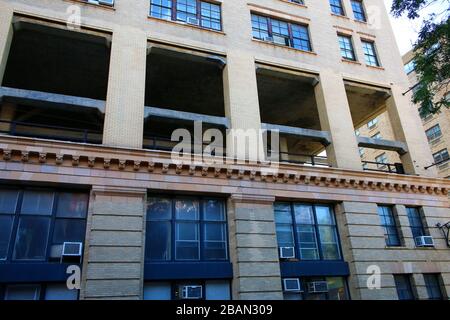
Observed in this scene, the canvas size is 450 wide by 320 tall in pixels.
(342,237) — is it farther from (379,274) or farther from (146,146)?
(146,146)

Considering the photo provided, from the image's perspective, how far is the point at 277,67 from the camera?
62.5 feet

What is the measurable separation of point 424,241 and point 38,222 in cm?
1675

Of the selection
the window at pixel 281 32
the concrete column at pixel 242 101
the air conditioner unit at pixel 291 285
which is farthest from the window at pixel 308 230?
the window at pixel 281 32

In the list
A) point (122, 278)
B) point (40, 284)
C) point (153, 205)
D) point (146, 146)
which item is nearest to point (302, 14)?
point (146, 146)

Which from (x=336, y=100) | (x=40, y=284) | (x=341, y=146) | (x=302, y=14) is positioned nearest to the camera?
(x=40, y=284)

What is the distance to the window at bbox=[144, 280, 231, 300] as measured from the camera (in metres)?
12.8

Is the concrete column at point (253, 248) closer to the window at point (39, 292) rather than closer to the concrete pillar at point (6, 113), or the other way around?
the window at point (39, 292)

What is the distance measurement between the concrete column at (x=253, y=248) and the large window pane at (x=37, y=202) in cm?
674

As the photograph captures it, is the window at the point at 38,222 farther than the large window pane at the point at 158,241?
No

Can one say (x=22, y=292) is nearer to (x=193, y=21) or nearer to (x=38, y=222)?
(x=38, y=222)

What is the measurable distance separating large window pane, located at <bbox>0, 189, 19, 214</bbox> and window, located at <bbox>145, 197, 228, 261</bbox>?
15.1 feet

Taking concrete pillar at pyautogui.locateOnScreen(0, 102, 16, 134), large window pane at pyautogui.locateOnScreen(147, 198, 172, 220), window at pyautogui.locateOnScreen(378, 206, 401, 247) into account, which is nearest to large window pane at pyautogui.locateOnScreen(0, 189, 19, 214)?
large window pane at pyautogui.locateOnScreen(147, 198, 172, 220)

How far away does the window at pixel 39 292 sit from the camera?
37.4 ft

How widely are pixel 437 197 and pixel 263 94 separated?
11.2m
